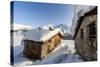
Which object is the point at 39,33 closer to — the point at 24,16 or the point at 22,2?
the point at 24,16

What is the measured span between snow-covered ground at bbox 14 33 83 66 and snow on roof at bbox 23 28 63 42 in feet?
0.31

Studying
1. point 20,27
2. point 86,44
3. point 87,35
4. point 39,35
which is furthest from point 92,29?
point 20,27

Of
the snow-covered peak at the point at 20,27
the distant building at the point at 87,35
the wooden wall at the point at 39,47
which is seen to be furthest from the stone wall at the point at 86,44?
the snow-covered peak at the point at 20,27

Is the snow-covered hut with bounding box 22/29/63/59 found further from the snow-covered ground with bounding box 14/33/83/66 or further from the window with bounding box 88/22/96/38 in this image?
the window with bounding box 88/22/96/38

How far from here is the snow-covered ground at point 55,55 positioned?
81.5 inches

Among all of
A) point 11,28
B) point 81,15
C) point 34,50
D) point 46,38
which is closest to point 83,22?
point 81,15

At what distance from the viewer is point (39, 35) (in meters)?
2.17

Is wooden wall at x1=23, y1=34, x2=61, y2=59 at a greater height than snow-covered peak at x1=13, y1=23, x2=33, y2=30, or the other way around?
snow-covered peak at x1=13, y1=23, x2=33, y2=30

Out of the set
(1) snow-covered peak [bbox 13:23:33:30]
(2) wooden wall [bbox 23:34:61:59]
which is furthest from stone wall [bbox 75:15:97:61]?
(1) snow-covered peak [bbox 13:23:33:30]

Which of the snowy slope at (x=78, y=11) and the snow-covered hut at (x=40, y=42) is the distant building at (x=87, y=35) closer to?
the snowy slope at (x=78, y=11)

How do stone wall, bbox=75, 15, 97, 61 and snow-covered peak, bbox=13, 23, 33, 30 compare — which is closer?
snow-covered peak, bbox=13, 23, 33, 30

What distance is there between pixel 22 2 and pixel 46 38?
19.7 inches

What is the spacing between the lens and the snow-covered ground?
2.07 metres

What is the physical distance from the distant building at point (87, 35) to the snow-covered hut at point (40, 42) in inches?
10.9
